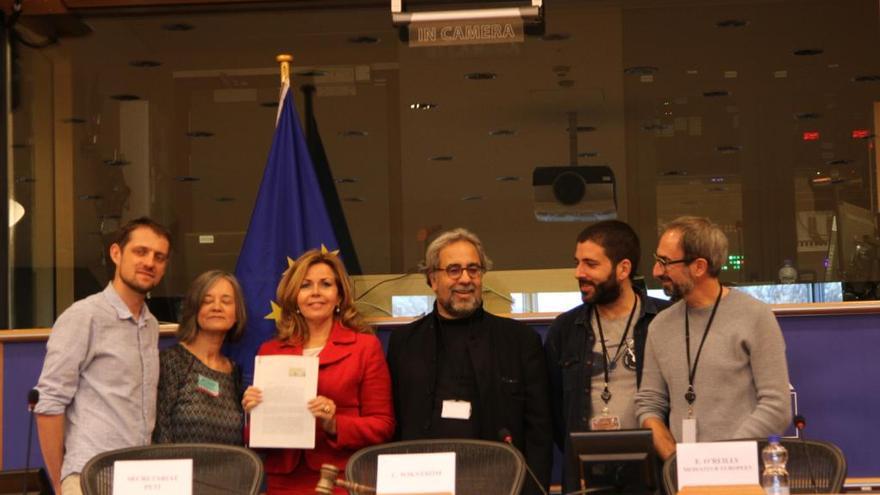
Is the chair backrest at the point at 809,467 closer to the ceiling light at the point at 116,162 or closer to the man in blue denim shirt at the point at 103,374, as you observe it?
the man in blue denim shirt at the point at 103,374

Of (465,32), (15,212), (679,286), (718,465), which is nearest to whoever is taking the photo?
(718,465)

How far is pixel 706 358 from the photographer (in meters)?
4.18

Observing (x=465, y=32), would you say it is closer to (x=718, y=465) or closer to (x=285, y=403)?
(x=285, y=403)

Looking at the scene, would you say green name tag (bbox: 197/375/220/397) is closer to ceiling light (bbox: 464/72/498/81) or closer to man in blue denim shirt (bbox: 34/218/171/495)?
man in blue denim shirt (bbox: 34/218/171/495)

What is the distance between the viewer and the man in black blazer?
A: 4488 mm

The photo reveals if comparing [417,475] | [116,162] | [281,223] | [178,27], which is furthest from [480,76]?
[417,475]

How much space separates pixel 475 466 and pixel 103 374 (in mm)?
1474

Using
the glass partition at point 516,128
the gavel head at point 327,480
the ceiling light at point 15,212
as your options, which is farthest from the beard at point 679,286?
the ceiling light at point 15,212

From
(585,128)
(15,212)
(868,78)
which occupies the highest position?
(868,78)

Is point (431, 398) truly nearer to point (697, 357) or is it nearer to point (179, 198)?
point (697, 357)

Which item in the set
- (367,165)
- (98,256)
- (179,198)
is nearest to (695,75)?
(367,165)

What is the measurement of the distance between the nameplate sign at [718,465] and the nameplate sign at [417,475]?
2.04 ft

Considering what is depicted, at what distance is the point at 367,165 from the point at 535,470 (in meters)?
5.44

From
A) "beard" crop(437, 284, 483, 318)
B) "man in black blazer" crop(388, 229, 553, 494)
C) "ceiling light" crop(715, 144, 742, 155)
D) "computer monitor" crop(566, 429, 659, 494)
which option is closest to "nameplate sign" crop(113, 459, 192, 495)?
"computer monitor" crop(566, 429, 659, 494)
